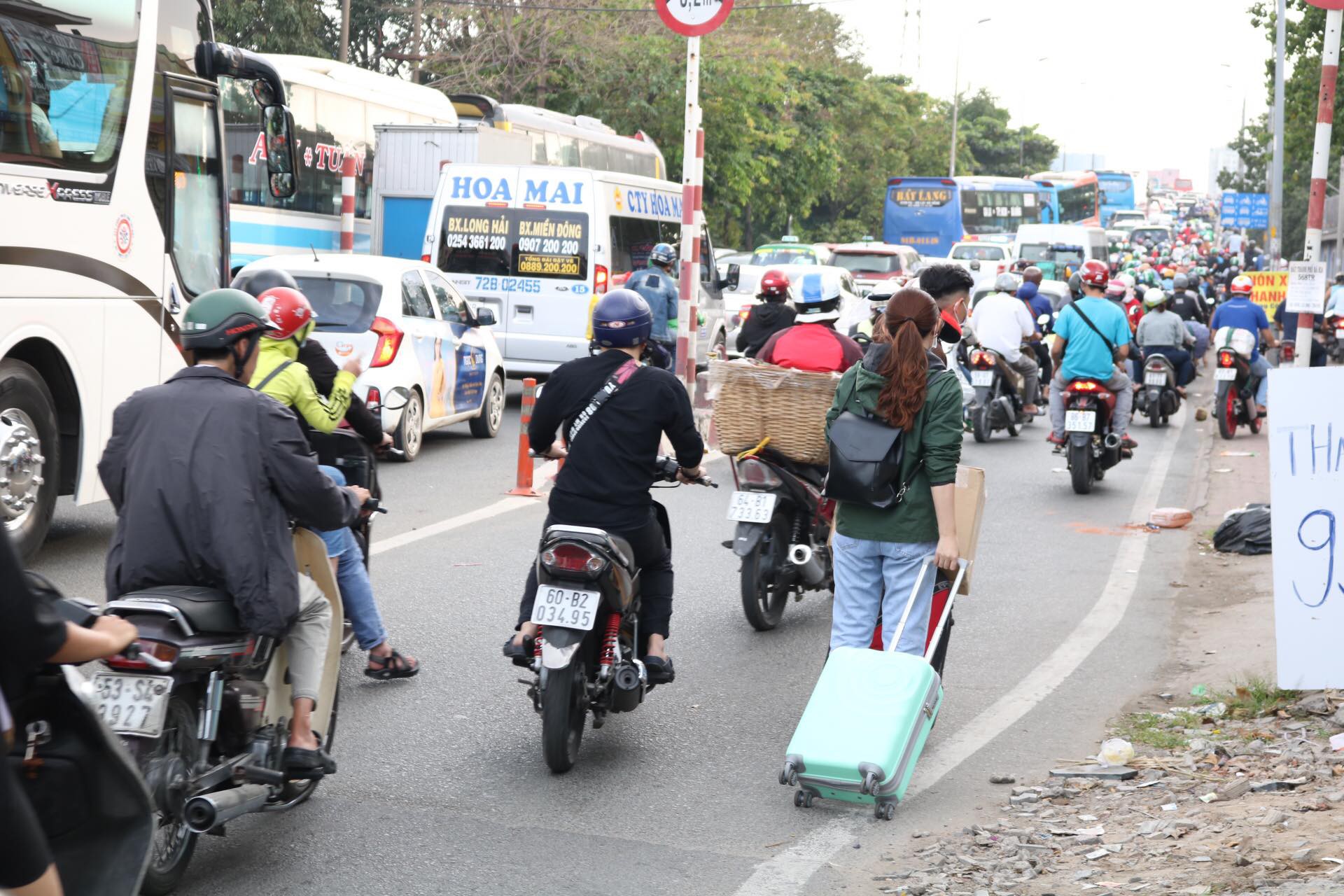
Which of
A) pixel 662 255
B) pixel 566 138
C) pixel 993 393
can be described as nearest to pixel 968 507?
pixel 662 255

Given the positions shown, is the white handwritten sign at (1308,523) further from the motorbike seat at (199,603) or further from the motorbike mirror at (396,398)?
the motorbike seat at (199,603)

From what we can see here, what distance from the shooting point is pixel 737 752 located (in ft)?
19.7

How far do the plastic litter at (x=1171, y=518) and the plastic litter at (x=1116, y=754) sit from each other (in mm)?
6040

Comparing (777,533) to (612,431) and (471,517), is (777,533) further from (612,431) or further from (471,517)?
(471,517)

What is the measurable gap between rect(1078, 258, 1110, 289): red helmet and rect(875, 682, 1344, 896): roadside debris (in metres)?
6.77

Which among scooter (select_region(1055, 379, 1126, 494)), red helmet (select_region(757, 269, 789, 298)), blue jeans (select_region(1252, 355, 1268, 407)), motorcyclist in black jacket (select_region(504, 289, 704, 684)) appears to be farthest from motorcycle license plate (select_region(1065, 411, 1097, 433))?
motorcyclist in black jacket (select_region(504, 289, 704, 684))

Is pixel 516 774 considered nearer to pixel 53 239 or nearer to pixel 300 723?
pixel 300 723

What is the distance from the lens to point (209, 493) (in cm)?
422

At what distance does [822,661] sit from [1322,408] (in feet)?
8.32

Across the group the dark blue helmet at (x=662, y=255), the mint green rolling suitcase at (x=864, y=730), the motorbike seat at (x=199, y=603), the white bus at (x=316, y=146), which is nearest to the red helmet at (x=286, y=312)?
the motorbike seat at (x=199, y=603)

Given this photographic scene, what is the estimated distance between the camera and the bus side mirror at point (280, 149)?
33.4 ft

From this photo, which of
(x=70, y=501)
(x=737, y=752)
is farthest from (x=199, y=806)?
(x=70, y=501)

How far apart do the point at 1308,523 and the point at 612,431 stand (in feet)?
8.51

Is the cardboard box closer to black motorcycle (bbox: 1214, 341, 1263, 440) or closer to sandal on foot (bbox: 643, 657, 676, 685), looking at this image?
sandal on foot (bbox: 643, 657, 676, 685)
